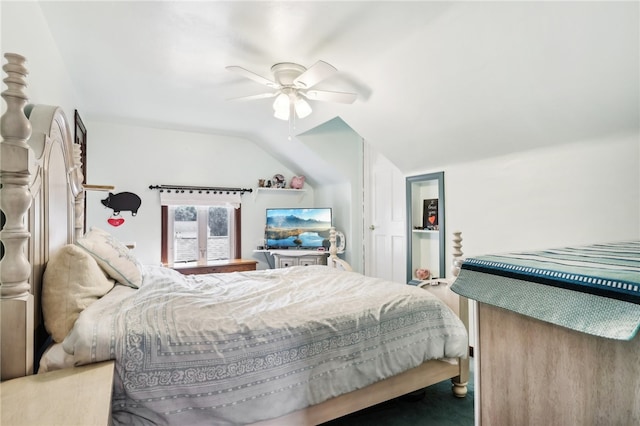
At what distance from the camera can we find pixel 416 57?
223 centimetres

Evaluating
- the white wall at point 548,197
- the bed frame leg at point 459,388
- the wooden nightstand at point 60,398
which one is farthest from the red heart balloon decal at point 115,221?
the bed frame leg at point 459,388

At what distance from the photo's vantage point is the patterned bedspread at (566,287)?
574mm

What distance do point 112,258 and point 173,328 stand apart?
27.2 inches

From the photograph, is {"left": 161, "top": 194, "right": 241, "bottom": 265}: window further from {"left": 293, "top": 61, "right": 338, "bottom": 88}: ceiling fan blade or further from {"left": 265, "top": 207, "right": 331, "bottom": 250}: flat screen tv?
{"left": 293, "top": 61, "right": 338, "bottom": 88}: ceiling fan blade

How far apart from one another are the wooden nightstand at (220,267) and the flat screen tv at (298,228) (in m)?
0.43

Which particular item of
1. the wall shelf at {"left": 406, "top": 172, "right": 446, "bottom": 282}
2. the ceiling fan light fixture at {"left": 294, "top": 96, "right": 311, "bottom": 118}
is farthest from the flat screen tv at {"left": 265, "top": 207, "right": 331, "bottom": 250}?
the ceiling fan light fixture at {"left": 294, "top": 96, "right": 311, "bottom": 118}

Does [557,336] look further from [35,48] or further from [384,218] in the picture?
[384,218]

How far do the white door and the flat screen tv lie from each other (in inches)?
24.7

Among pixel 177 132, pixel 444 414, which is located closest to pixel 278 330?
pixel 444 414

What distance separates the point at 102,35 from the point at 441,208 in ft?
10.3

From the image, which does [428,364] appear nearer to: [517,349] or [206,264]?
[517,349]

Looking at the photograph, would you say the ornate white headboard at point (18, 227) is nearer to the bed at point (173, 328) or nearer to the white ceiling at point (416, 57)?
the bed at point (173, 328)

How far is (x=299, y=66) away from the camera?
242 cm

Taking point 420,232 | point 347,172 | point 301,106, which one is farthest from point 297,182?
point 301,106
